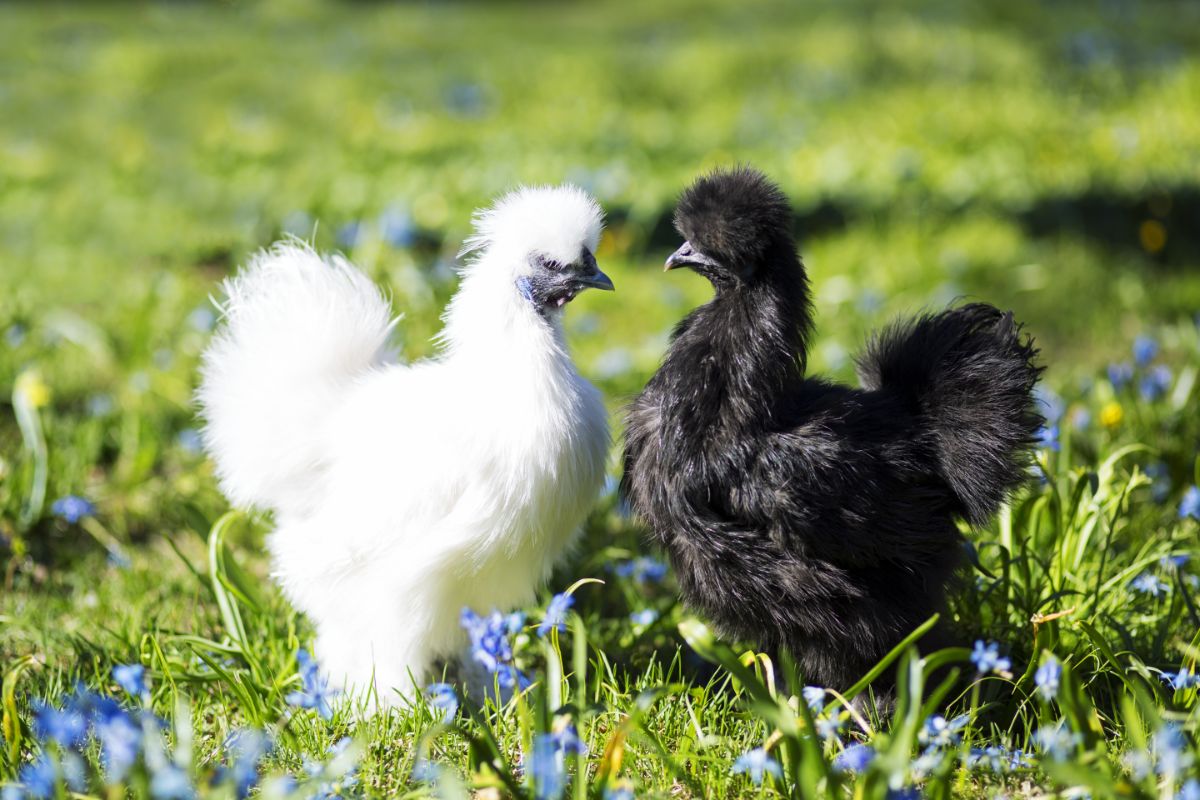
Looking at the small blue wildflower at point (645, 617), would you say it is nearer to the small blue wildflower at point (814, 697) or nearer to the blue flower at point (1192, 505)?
the small blue wildflower at point (814, 697)

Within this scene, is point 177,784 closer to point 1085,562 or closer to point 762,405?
point 762,405

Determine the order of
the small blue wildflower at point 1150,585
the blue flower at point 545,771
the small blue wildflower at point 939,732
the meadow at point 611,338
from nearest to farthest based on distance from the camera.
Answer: the blue flower at point 545,771 < the small blue wildflower at point 939,732 < the meadow at point 611,338 < the small blue wildflower at point 1150,585

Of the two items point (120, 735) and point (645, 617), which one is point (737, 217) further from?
point (120, 735)

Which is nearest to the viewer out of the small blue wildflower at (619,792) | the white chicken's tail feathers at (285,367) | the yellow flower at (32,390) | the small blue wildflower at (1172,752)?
the small blue wildflower at (1172,752)

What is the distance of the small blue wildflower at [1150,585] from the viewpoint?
10.2 feet

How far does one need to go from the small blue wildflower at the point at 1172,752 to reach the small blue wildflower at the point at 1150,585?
2.35 ft

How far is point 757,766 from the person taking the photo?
7.42ft

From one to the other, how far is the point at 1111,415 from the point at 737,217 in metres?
2.25

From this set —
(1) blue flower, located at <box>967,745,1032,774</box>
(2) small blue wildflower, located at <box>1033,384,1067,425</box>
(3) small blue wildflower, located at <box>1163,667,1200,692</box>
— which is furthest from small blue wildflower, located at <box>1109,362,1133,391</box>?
(1) blue flower, located at <box>967,745,1032,774</box>

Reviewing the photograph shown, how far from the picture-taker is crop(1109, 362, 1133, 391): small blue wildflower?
4.39 meters

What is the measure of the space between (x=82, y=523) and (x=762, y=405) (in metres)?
2.58

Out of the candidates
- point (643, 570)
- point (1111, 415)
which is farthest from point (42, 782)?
point (1111, 415)

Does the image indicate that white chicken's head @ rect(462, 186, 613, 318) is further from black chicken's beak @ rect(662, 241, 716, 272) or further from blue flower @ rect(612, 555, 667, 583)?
blue flower @ rect(612, 555, 667, 583)

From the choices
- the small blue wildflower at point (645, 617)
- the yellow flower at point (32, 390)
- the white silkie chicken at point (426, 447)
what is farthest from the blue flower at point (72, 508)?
the small blue wildflower at point (645, 617)
